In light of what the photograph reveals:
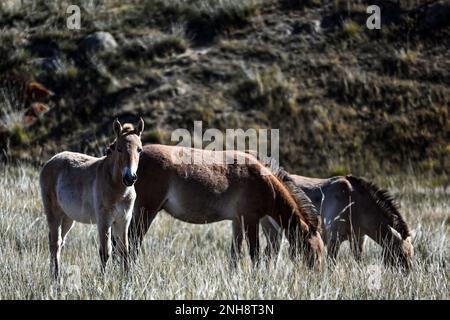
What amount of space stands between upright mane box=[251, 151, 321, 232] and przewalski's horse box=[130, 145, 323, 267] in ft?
0.06

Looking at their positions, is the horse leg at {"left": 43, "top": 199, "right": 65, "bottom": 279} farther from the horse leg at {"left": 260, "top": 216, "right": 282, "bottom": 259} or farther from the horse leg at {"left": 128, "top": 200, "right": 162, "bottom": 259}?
the horse leg at {"left": 260, "top": 216, "right": 282, "bottom": 259}

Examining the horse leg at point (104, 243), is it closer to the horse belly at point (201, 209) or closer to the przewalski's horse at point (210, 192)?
the przewalski's horse at point (210, 192)

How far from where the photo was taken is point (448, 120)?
19.3m

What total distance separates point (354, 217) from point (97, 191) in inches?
160

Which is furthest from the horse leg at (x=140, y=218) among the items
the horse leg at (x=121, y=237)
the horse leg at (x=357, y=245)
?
the horse leg at (x=357, y=245)

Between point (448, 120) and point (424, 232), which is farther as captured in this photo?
point (448, 120)

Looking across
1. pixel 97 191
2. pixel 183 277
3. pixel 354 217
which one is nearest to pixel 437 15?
pixel 354 217

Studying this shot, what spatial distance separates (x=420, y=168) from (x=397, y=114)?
1.87 metres

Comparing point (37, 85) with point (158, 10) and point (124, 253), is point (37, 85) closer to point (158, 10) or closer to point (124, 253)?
point (158, 10)

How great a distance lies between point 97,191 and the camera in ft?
28.6

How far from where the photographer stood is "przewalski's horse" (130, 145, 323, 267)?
995cm

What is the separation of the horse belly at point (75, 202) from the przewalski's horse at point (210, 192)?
981mm

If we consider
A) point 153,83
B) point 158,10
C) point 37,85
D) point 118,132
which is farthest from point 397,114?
A: point 118,132

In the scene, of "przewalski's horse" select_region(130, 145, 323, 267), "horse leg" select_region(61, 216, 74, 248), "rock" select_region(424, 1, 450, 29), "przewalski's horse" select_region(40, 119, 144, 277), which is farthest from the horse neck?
"rock" select_region(424, 1, 450, 29)
